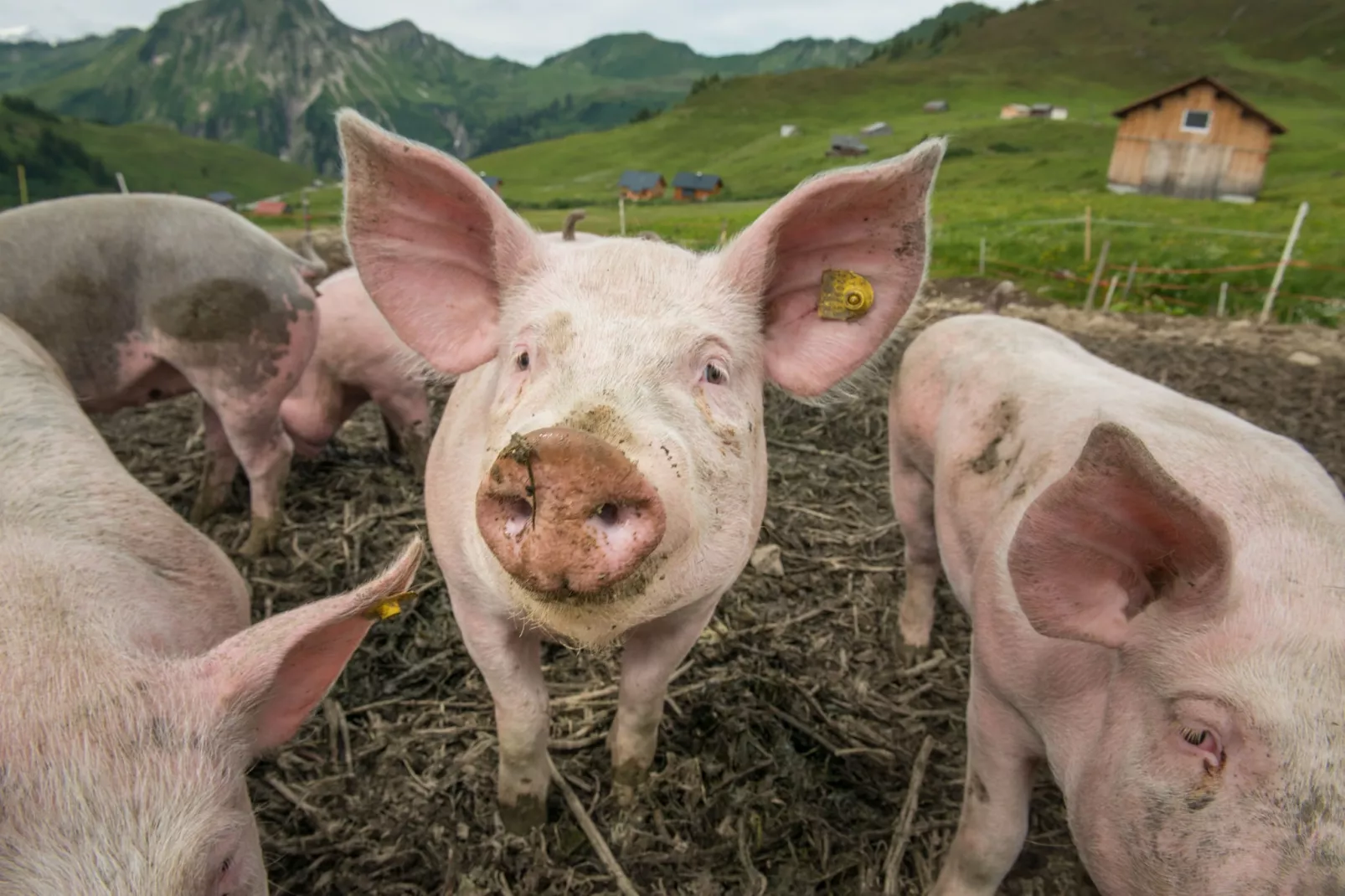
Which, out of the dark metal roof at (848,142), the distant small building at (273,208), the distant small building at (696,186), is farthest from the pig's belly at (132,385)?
the dark metal roof at (848,142)

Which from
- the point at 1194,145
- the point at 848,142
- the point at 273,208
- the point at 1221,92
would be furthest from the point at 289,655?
the point at 848,142

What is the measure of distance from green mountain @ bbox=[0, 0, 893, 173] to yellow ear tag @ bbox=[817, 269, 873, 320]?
89241 mm

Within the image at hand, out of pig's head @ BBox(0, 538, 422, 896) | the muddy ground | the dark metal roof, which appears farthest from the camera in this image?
the dark metal roof

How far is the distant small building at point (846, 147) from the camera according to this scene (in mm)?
39531

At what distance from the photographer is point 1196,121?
88.5 feet

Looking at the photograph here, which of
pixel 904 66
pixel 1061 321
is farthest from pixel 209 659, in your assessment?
pixel 904 66

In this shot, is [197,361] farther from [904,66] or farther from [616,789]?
[904,66]

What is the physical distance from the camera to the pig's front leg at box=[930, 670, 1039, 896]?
2109 millimetres

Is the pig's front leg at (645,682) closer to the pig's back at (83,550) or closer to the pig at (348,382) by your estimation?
the pig's back at (83,550)

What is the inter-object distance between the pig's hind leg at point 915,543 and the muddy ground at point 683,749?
139 millimetres

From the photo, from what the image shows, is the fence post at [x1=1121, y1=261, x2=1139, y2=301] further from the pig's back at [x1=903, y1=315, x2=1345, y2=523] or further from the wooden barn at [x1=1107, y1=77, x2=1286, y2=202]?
the wooden barn at [x1=1107, y1=77, x2=1286, y2=202]

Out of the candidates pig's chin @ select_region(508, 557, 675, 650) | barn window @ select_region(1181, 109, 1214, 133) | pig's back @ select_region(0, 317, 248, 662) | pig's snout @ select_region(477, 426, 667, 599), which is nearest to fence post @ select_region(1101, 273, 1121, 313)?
pig's chin @ select_region(508, 557, 675, 650)

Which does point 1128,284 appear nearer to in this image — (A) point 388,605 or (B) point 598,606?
(B) point 598,606

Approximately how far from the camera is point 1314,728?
1264 mm
